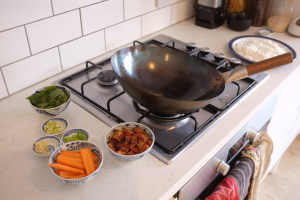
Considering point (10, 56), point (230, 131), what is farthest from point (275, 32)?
point (10, 56)

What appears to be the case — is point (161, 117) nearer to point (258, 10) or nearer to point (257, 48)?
point (257, 48)

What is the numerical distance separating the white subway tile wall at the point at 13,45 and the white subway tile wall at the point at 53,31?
24mm

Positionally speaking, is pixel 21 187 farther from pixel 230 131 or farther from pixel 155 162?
pixel 230 131

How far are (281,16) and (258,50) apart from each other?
39 centimetres

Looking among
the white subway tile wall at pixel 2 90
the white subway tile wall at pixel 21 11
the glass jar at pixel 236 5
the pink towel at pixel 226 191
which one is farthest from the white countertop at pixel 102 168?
the glass jar at pixel 236 5

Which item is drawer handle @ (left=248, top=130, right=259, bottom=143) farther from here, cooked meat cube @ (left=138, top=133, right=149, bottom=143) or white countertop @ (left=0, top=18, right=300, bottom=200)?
cooked meat cube @ (left=138, top=133, right=149, bottom=143)

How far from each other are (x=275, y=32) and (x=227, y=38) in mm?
313

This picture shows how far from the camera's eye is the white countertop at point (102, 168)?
653 millimetres

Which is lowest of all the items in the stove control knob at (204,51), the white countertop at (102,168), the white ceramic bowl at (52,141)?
the white countertop at (102,168)

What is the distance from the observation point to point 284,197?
5.56 ft

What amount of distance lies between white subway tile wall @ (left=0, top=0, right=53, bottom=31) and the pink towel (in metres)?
0.82

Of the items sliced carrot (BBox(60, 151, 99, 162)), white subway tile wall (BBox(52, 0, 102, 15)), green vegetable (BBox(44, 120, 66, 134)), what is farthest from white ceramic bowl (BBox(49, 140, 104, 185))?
white subway tile wall (BBox(52, 0, 102, 15))

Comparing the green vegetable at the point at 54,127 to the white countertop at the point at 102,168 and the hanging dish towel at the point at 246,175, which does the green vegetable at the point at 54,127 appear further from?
the hanging dish towel at the point at 246,175

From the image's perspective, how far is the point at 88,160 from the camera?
2.23 feet
